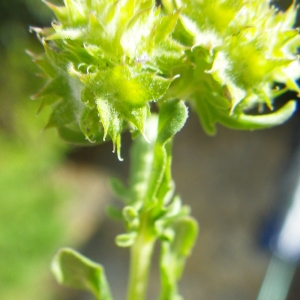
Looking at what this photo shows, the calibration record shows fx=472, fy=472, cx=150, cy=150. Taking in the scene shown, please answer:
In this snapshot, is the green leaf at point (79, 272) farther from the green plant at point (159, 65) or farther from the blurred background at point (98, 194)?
the blurred background at point (98, 194)

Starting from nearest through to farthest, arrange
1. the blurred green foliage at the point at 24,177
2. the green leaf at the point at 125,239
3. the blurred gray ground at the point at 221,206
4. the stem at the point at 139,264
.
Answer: the green leaf at the point at 125,239 → the stem at the point at 139,264 → the blurred green foliage at the point at 24,177 → the blurred gray ground at the point at 221,206

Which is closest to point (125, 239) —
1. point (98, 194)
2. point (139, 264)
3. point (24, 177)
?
point (139, 264)

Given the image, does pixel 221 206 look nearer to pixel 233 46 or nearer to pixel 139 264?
pixel 139 264

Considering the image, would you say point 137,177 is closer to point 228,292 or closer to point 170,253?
point 170,253

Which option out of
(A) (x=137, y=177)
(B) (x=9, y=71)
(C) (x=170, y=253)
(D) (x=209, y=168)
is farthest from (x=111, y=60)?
(B) (x=9, y=71)

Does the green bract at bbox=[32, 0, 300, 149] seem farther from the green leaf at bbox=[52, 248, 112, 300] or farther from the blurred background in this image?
the blurred background

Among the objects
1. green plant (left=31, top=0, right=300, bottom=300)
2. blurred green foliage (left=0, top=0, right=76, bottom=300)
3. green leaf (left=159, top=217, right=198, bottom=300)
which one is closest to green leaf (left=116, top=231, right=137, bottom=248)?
green plant (left=31, top=0, right=300, bottom=300)

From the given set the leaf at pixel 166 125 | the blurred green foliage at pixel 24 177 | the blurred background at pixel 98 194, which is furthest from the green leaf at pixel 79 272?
the blurred background at pixel 98 194
